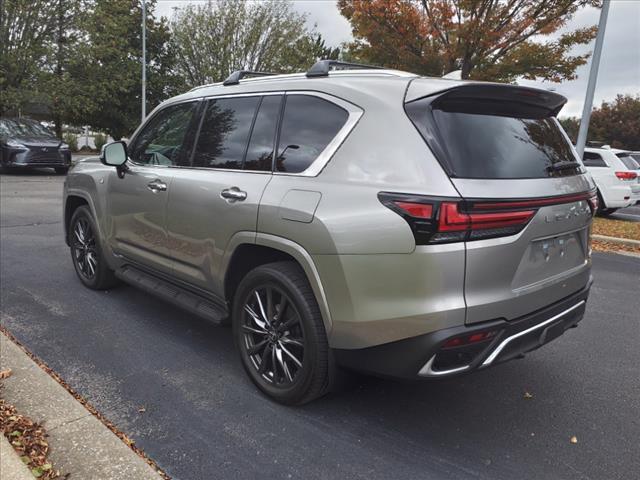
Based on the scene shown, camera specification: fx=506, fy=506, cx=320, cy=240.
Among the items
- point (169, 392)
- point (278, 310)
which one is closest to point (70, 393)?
point (169, 392)

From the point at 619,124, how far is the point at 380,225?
50.3 metres

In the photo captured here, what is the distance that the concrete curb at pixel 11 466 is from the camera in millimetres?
2166

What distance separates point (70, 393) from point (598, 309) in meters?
4.64

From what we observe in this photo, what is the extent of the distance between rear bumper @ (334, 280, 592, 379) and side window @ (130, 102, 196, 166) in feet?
6.91

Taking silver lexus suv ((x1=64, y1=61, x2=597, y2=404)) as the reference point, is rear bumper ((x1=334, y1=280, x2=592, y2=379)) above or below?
below

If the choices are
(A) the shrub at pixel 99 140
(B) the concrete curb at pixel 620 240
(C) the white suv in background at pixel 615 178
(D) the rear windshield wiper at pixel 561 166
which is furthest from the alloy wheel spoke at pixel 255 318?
(A) the shrub at pixel 99 140

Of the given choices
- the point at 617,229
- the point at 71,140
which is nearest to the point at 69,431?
the point at 617,229

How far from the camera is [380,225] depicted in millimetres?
2271

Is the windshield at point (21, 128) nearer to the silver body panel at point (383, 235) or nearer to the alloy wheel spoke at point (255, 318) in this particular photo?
the silver body panel at point (383, 235)

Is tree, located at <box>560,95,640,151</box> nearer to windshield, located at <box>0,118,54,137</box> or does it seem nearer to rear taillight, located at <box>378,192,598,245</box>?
windshield, located at <box>0,118,54,137</box>

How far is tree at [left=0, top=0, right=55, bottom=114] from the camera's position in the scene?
1931cm

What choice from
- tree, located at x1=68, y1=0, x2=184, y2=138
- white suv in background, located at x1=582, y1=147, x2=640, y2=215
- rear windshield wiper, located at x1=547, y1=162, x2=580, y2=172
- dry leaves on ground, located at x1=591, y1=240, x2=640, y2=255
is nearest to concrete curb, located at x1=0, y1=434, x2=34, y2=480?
rear windshield wiper, located at x1=547, y1=162, x2=580, y2=172

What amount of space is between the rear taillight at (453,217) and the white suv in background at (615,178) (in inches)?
411

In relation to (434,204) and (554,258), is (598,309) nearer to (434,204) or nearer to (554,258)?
(554,258)
